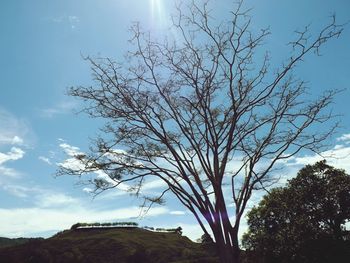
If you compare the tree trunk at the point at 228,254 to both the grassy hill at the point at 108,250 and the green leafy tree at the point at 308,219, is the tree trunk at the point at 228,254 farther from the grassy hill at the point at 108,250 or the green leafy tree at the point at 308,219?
the grassy hill at the point at 108,250

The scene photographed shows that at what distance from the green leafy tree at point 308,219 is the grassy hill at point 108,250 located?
14979mm

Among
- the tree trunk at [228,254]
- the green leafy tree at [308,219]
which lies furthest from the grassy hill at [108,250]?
the tree trunk at [228,254]

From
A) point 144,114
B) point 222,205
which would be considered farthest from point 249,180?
point 144,114

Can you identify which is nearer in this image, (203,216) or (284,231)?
(203,216)

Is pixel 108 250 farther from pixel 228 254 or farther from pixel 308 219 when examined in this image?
pixel 228 254

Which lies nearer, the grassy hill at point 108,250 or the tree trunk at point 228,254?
the tree trunk at point 228,254

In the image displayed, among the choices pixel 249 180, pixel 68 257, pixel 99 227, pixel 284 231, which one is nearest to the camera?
pixel 249 180

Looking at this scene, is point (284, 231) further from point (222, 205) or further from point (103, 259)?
point (103, 259)

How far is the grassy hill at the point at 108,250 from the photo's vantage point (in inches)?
2084

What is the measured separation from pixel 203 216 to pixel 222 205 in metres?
0.89

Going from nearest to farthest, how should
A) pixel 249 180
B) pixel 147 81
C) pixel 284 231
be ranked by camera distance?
1. pixel 249 180
2. pixel 147 81
3. pixel 284 231

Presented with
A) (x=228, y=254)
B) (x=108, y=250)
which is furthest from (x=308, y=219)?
(x=108, y=250)

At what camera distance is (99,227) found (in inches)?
2972

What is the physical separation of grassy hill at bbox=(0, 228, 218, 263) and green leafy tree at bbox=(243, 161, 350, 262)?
14979mm
